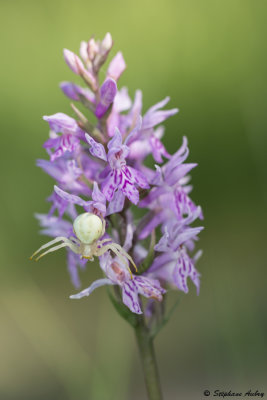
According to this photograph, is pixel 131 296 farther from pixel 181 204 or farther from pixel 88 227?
pixel 181 204

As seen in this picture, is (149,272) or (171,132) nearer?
(149,272)

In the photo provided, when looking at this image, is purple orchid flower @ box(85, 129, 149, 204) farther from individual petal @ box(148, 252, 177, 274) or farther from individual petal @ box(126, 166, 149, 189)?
individual petal @ box(148, 252, 177, 274)

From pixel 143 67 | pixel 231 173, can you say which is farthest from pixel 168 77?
pixel 231 173

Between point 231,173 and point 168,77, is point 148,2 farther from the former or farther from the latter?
point 231,173

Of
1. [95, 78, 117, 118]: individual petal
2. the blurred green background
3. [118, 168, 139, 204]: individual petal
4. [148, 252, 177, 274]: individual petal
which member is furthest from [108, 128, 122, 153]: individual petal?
the blurred green background

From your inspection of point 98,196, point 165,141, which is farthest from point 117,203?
point 165,141
